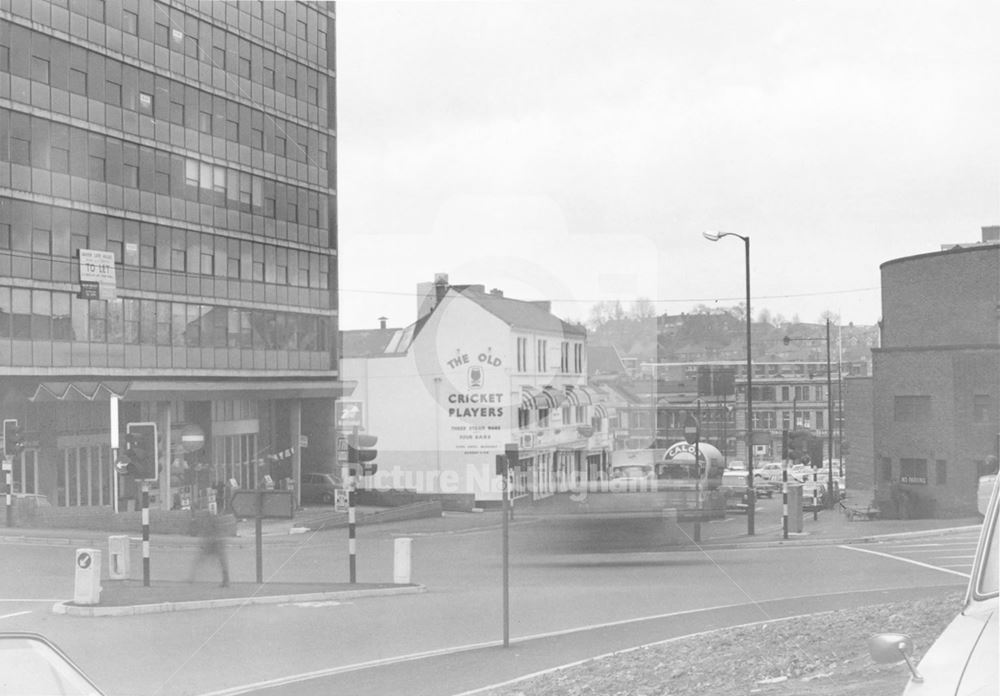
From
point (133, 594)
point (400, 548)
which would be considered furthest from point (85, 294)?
point (400, 548)

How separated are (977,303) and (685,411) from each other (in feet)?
16.9

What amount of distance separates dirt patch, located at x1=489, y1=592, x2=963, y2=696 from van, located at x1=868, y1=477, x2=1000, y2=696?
2.87 m

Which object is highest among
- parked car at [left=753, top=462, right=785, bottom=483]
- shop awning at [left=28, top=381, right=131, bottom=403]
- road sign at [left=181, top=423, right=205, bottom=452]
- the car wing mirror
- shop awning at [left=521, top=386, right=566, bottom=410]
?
shop awning at [left=28, top=381, right=131, bottom=403]

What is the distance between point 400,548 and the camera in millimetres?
12336

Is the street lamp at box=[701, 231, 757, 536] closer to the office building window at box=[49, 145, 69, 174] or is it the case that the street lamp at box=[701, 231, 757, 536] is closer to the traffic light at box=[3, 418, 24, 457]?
the office building window at box=[49, 145, 69, 174]

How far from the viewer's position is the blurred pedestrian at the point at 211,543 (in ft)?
39.4

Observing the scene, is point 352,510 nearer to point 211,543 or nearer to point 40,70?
point 211,543

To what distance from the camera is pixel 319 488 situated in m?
15.3

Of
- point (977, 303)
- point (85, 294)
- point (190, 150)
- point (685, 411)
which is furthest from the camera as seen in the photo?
point (685, 411)

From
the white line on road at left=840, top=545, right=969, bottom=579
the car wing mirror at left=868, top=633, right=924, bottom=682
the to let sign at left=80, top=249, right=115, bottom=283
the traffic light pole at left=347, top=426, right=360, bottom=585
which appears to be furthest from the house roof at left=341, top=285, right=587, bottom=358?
the car wing mirror at left=868, top=633, right=924, bottom=682

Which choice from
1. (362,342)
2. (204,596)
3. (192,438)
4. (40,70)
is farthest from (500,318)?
(40,70)

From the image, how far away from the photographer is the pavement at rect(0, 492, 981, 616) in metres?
11.2

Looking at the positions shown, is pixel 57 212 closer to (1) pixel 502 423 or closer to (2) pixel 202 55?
(2) pixel 202 55

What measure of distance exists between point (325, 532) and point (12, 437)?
15.8ft
